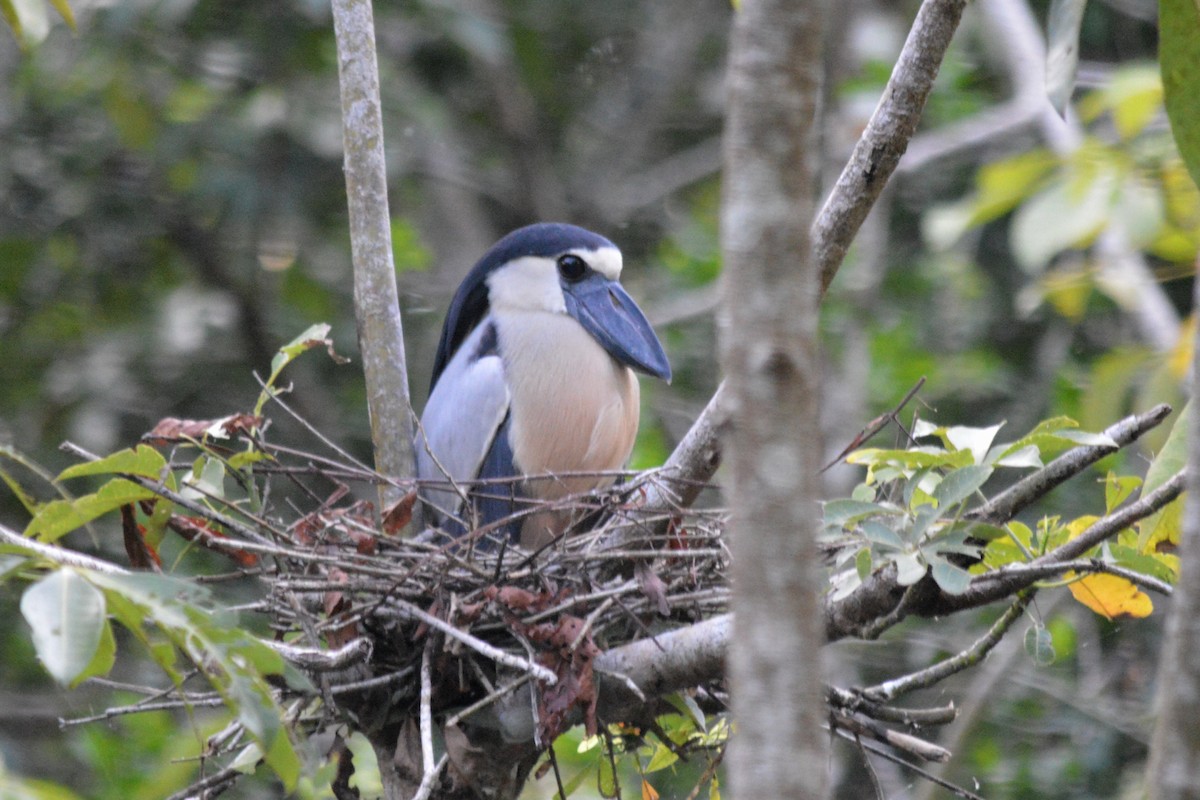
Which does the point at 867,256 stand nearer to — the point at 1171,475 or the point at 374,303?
the point at 374,303

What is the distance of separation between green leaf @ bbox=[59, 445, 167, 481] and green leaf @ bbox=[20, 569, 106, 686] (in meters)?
0.55

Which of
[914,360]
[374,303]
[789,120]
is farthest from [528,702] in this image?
[914,360]

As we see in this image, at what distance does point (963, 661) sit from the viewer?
6.33ft

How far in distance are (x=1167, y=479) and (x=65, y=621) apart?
4.10ft

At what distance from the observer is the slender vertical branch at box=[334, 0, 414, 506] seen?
2416 mm

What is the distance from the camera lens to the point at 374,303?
2.42 m

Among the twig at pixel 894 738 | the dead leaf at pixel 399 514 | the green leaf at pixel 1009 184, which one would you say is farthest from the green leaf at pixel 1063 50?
the green leaf at pixel 1009 184

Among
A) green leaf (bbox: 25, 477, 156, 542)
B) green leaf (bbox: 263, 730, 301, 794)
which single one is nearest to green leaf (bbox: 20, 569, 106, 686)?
green leaf (bbox: 263, 730, 301, 794)

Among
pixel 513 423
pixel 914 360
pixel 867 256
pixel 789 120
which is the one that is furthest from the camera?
pixel 914 360

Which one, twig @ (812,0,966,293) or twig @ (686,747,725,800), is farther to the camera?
twig @ (686,747,725,800)

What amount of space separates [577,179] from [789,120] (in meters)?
4.36

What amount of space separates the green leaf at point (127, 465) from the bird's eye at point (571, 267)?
140cm

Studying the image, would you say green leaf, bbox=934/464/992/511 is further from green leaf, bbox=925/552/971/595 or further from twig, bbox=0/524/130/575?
twig, bbox=0/524/130/575

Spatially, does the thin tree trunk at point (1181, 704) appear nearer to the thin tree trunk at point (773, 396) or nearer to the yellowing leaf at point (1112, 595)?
the thin tree trunk at point (773, 396)
